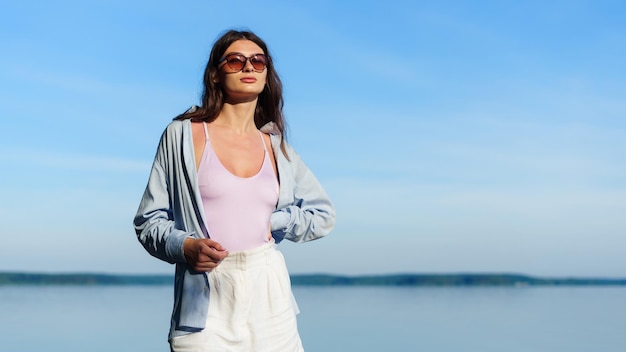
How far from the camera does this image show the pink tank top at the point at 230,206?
341 cm

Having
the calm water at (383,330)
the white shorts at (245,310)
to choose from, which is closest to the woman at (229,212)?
the white shorts at (245,310)

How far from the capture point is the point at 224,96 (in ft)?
12.0

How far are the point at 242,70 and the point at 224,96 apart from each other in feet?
0.47

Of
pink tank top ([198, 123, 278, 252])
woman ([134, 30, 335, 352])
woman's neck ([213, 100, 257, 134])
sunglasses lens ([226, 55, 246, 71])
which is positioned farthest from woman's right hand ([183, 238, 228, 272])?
sunglasses lens ([226, 55, 246, 71])

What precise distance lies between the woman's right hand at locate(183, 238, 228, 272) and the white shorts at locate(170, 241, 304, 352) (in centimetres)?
9

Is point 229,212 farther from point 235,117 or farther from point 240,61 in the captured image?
point 240,61

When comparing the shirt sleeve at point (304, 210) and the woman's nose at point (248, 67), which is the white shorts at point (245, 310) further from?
the woman's nose at point (248, 67)

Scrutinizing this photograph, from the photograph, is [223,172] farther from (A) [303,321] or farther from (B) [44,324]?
(B) [44,324]

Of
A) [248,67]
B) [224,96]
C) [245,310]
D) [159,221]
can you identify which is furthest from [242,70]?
[245,310]

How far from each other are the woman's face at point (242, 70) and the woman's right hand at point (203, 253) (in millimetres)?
655

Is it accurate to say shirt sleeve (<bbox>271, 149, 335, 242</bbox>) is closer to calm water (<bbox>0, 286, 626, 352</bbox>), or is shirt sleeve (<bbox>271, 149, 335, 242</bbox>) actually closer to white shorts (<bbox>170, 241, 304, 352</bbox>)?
white shorts (<bbox>170, 241, 304, 352</bbox>)

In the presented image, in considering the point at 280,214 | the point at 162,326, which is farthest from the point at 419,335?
the point at 280,214

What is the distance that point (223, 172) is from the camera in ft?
11.3

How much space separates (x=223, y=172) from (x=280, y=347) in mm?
666
